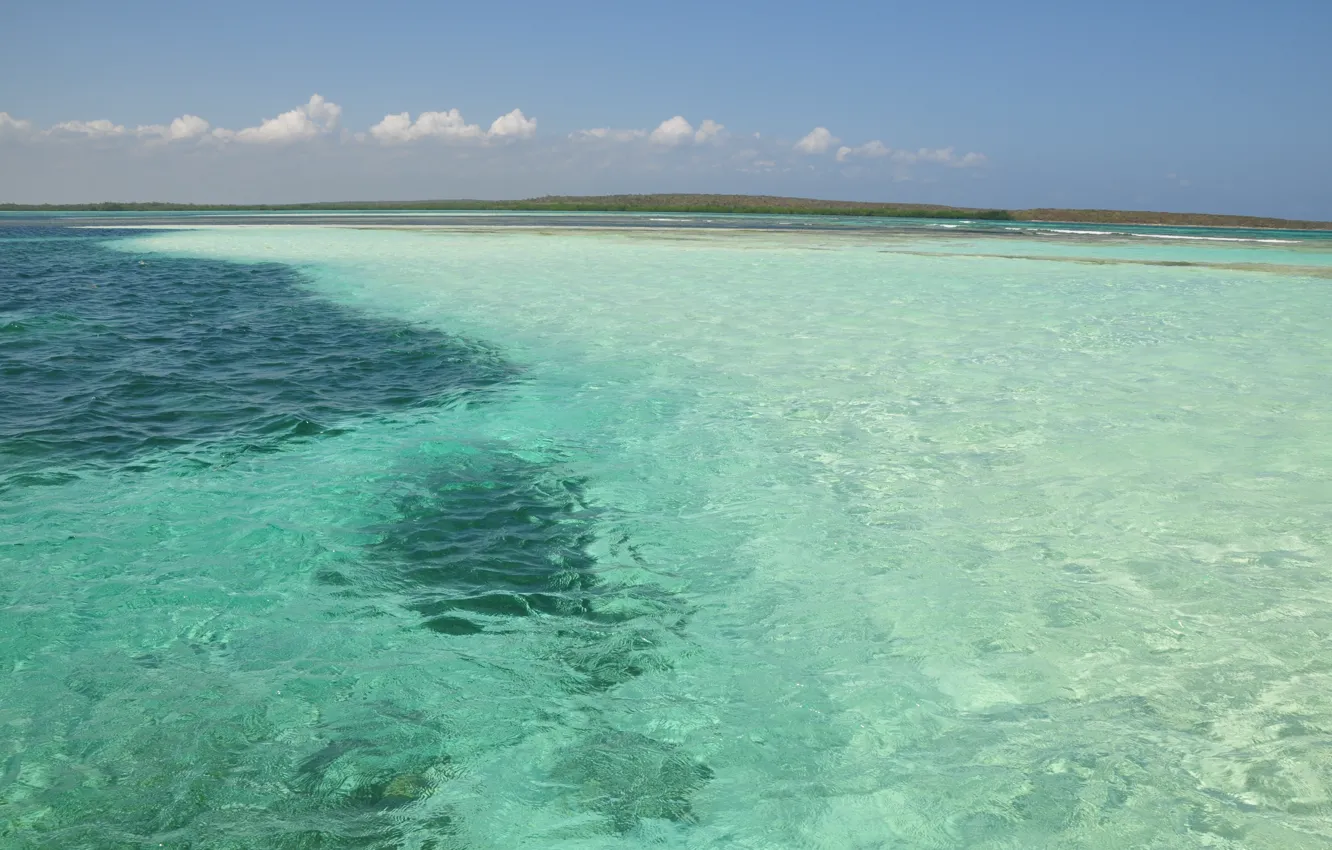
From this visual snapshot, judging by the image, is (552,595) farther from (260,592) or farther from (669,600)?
(260,592)

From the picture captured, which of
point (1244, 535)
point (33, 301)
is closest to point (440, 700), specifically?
point (1244, 535)

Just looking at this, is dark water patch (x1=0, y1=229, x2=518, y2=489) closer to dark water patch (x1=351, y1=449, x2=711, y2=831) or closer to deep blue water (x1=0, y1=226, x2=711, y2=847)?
deep blue water (x1=0, y1=226, x2=711, y2=847)

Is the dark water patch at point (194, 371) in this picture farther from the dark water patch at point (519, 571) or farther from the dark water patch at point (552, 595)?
the dark water patch at point (552, 595)

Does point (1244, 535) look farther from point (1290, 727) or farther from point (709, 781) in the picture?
point (709, 781)

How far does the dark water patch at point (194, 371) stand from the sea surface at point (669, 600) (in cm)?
9

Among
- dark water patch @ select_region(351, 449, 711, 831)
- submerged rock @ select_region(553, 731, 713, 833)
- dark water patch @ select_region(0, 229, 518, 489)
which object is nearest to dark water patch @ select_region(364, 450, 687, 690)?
dark water patch @ select_region(351, 449, 711, 831)

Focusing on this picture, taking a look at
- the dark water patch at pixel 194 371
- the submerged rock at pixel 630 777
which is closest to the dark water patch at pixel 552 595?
the submerged rock at pixel 630 777

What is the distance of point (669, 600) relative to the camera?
4496 millimetres

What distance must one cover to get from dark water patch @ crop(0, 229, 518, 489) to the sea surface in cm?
9

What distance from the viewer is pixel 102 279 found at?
779 inches

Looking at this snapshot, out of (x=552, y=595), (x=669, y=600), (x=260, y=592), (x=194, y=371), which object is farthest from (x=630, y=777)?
(x=194, y=371)

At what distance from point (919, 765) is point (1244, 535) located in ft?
10.5

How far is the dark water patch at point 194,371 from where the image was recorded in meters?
7.26

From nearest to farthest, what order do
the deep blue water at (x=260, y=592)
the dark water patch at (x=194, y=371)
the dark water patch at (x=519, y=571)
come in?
the deep blue water at (x=260, y=592), the dark water patch at (x=519, y=571), the dark water patch at (x=194, y=371)
